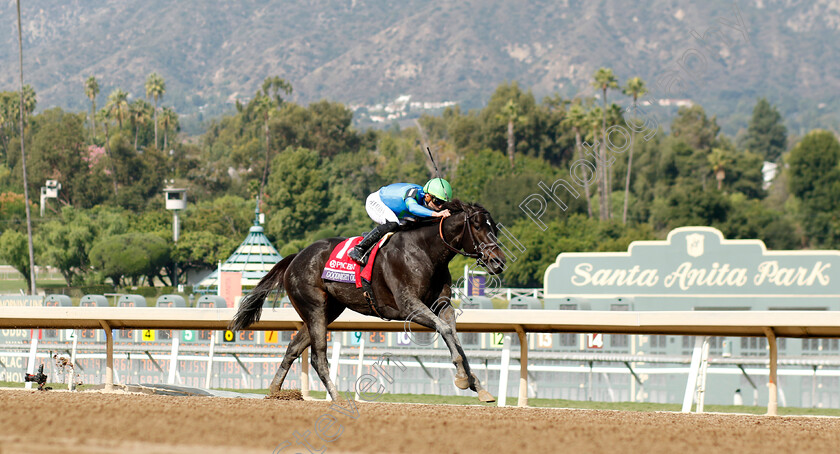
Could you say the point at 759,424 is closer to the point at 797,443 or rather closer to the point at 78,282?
the point at 797,443

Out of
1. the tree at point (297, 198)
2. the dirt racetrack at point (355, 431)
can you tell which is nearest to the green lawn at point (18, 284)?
the tree at point (297, 198)

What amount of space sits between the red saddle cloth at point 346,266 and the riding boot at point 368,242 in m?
0.04

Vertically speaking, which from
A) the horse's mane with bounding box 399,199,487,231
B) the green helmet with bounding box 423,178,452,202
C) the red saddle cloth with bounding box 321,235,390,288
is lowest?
the red saddle cloth with bounding box 321,235,390,288

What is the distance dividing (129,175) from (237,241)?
2749cm

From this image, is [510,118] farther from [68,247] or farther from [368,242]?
[368,242]

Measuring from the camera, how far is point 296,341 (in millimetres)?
9148

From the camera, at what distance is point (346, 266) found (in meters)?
8.61

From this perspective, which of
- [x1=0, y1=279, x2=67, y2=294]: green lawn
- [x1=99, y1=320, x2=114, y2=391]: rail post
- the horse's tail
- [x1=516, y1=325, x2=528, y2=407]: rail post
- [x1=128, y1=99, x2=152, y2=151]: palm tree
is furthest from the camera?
[x1=128, y1=99, x2=152, y2=151]: palm tree

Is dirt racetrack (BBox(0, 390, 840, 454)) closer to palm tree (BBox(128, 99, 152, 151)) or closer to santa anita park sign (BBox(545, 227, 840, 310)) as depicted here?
santa anita park sign (BBox(545, 227, 840, 310))

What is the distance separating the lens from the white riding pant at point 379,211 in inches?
335

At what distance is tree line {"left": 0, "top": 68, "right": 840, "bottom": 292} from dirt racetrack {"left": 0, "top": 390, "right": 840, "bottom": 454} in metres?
39.9

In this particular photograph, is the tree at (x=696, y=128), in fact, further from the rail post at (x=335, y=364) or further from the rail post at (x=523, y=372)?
the rail post at (x=523, y=372)

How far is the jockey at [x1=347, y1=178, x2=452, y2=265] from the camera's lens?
8.28 metres

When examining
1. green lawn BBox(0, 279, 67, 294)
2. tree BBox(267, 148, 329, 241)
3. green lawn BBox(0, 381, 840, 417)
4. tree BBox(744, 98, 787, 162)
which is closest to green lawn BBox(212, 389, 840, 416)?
green lawn BBox(0, 381, 840, 417)
